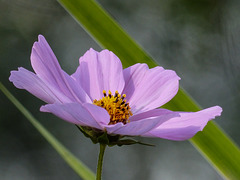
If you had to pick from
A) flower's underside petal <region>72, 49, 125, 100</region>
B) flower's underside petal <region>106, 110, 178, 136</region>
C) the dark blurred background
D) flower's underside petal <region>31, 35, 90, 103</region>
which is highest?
flower's underside petal <region>31, 35, 90, 103</region>

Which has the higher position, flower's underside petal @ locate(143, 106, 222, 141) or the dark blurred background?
flower's underside petal @ locate(143, 106, 222, 141)

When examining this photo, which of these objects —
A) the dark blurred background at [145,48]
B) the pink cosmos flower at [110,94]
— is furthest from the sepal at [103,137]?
the dark blurred background at [145,48]

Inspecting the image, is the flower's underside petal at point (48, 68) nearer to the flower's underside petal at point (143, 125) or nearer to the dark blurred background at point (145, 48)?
the flower's underside petal at point (143, 125)

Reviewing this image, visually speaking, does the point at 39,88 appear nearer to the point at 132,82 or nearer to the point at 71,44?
the point at 132,82

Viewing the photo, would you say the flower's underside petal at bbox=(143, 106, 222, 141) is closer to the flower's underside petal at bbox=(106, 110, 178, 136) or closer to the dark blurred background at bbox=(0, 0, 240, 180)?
the flower's underside petal at bbox=(106, 110, 178, 136)

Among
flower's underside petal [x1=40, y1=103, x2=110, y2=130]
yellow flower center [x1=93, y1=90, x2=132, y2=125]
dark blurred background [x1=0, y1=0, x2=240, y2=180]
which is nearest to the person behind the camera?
flower's underside petal [x1=40, y1=103, x2=110, y2=130]

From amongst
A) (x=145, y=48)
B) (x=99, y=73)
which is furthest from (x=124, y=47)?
(x=145, y=48)

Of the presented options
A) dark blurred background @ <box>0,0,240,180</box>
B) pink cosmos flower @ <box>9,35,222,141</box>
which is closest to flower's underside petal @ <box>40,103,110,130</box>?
pink cosmos flower @ <box>9,35,222,141</box>
